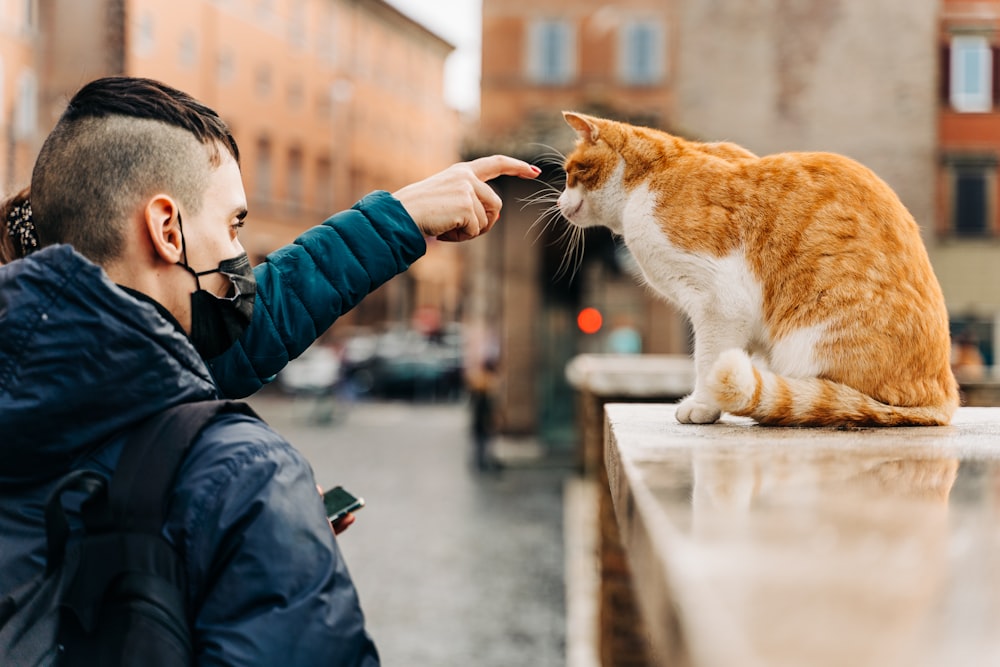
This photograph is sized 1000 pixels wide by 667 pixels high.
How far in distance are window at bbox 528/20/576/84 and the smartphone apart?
59.0 feet

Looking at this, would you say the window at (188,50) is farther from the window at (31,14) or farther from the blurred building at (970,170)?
the window at (31,14)

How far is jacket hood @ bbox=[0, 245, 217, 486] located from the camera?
1.15 meters

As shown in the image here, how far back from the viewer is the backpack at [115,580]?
1071 millimetres

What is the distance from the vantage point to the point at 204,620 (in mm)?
1136

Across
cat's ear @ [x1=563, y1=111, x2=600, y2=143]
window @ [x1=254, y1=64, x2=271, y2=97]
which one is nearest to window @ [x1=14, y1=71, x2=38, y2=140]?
cat's ear @ [x1=563, y1=111, x2=600, y2=143]

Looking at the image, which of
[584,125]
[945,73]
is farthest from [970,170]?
[584,125]

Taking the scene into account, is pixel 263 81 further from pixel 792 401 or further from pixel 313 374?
pixel 792 401

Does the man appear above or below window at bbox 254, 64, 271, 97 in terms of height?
below

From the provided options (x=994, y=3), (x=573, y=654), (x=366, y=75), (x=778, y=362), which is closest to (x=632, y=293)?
(x=994, y=3)

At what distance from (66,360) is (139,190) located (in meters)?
0.29

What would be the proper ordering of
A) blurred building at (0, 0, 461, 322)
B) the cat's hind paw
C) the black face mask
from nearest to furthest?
1. the black face mask
2. the cat's hind paw
3. blurred building at (0, 0, 461, 322)

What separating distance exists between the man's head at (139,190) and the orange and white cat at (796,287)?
2.60ft

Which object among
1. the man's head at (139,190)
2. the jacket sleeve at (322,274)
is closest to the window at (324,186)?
the jacket sleeve at (322,274)

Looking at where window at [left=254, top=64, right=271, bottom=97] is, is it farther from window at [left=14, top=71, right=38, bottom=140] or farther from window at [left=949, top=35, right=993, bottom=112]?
window at [left=14, top=71, right=38, bottom=140]
